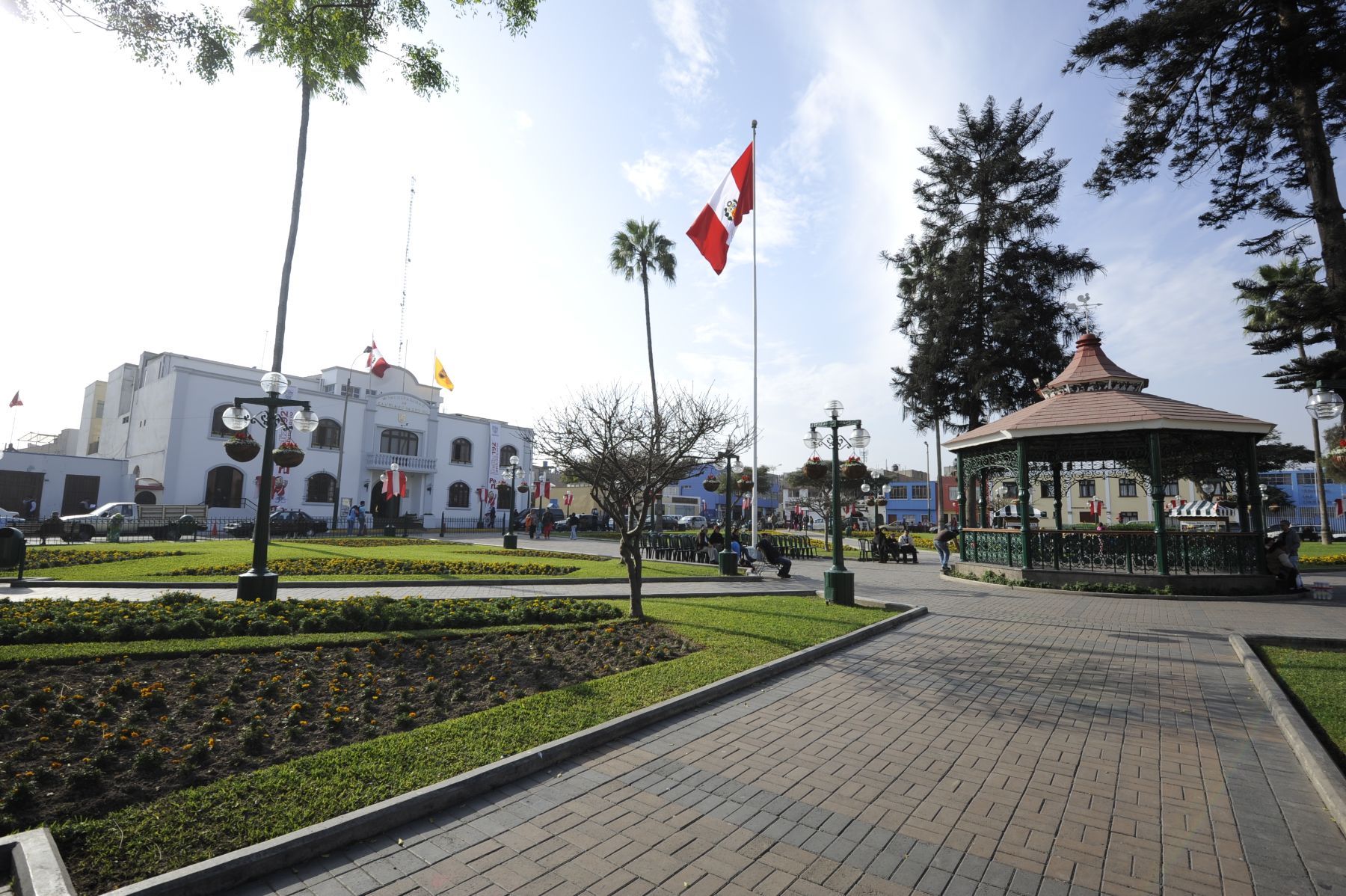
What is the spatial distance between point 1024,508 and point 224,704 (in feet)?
53.4

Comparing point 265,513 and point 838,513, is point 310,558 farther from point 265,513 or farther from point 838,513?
point 838,513

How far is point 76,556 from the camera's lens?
53.2 ft

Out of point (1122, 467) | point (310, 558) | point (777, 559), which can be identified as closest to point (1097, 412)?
point (1122, 467)

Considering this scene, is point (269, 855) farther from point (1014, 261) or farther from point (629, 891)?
point (1014, 261)

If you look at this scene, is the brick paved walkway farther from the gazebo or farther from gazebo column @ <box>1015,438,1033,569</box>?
the gazebo

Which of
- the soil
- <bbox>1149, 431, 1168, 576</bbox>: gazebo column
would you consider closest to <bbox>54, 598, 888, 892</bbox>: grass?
the soil

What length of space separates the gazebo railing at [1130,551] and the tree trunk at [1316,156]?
929 cm

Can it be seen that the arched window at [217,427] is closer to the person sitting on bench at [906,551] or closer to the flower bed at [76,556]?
the flower bed at [76,556]

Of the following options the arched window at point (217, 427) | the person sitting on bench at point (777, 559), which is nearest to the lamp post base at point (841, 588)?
the person sitting on bench at point (777, 559)

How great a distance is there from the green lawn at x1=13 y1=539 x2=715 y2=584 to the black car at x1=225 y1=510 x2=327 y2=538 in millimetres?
4771

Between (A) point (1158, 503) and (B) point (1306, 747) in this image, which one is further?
(A) point (1158, 503)

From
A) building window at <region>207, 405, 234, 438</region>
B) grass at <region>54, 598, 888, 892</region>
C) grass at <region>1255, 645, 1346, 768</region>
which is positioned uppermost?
building window at <region>207, 405, 234, 438</region>

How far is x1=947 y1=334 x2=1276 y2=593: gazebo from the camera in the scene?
14.4 metres

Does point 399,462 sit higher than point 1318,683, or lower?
higher
